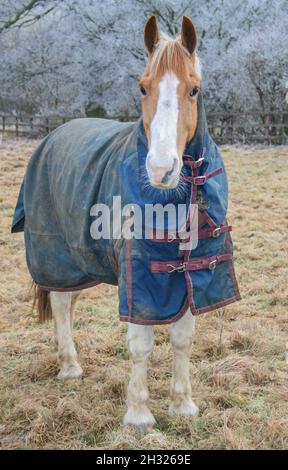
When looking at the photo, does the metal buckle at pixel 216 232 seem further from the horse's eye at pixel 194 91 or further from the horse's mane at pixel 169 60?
the horse's mane at pixel 169 60

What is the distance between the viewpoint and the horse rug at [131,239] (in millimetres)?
2557

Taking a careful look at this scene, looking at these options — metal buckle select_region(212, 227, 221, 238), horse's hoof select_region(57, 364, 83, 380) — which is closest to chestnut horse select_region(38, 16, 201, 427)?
metal buckle select_region(212, 227, 221, 238)

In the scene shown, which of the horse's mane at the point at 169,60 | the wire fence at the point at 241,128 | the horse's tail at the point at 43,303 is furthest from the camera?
the wire fence at the point at 241,128

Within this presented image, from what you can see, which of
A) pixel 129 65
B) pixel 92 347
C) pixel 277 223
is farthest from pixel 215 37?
pixel 92 347

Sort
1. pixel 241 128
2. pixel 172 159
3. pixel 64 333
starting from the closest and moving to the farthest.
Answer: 1. pixel 172 159
2. pixel 64 333
3. pixel 241 128

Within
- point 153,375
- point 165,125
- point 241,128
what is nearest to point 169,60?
point 165,125

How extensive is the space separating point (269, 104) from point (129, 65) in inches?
201

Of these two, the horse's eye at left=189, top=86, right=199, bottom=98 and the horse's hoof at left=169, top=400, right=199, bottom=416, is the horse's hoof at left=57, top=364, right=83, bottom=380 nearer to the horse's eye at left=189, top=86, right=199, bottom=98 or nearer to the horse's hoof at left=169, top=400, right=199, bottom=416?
the horse's hoof at left=169, top=400, right=199, bottom=416

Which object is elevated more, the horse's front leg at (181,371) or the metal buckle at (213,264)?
the metal buckle at (213,264)

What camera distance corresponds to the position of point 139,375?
2836 mm

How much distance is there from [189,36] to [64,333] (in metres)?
2.05

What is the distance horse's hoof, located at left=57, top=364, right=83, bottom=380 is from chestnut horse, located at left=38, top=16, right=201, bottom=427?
0.70 metres

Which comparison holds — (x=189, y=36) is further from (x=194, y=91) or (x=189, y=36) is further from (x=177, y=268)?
(x=177, y=268)

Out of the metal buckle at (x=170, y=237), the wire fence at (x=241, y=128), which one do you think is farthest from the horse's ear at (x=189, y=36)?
the wire fence at (x=241, y=128)
